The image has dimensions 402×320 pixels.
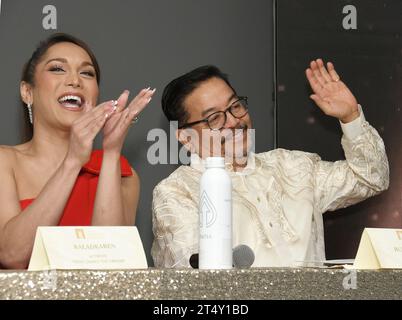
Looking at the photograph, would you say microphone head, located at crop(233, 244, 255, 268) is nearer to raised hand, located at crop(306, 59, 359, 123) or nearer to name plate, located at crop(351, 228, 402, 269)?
name plate, located at crop(351, 228, 402, 269)

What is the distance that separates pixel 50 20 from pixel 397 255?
1395mm

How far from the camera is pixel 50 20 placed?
7.29 ft

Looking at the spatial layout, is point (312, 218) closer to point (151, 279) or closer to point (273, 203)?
point (273, 203)

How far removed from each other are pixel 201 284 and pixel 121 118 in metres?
0.78

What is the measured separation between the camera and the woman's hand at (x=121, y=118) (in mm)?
1653

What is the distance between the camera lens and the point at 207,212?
3.69 feet

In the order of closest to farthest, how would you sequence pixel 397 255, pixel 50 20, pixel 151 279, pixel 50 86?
pixel 151 279
pixel 397 255
pixel 50 86
pixel 50 20

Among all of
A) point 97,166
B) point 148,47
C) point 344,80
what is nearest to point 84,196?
point 97,166

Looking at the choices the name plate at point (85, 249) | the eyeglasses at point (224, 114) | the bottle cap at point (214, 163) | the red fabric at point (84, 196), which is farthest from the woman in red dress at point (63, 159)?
the name plate at point (85, 249)

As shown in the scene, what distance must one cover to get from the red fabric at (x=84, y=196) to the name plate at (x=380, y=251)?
3.05ft

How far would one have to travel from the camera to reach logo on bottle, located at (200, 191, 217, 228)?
1.12 meters

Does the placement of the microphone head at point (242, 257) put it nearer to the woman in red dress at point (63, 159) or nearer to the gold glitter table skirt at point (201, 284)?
the gold glitter table skirt at point (201, 284)

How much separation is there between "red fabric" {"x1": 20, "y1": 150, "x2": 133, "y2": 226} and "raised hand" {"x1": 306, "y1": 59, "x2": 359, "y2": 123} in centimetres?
56
